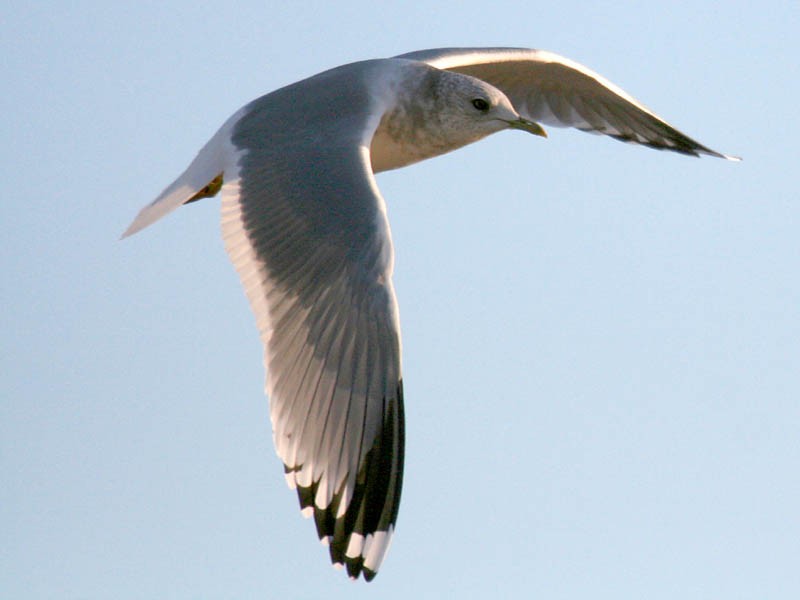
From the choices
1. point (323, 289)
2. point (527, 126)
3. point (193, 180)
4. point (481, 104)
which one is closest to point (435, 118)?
point (481, 104)

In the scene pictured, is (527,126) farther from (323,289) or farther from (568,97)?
(323,289)

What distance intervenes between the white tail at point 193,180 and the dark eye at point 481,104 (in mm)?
895

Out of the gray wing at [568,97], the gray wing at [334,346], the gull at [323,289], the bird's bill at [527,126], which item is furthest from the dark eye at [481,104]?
the gray wing at [334,346]

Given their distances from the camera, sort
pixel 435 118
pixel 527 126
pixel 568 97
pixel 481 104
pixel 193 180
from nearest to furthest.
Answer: pixel 193 180 → pixel 435 118 → pixel 481 104 → pixel 527 126 → pixel 568 97

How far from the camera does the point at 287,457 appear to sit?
14.6 feet

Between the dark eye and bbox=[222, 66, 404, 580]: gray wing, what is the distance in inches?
43.9

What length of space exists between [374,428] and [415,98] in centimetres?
152

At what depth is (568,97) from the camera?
6.83 meters

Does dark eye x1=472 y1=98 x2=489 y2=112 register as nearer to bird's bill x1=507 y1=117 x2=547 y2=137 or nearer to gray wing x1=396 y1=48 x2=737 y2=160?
bird's bill x1=507 y1=117 x2=547 y2=137

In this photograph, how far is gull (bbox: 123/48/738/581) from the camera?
14.7 ft

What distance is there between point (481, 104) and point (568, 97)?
1.12m

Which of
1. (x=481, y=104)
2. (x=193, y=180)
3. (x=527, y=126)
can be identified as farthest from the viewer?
(x=527, y=126)

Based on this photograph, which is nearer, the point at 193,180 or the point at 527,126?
the point at 193,180

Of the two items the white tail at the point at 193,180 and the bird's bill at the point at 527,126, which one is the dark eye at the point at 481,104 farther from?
the white tail at the point at 193,180
